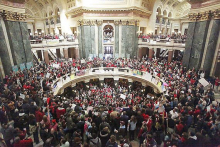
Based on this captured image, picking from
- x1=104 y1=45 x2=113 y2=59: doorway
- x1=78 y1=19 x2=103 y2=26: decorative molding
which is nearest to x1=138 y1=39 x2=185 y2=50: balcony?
x1=104 y1=45 x2=113 y2=59: doorway

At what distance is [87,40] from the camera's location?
2358 cm

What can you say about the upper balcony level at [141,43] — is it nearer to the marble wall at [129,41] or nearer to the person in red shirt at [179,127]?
Answer: the marble wall at [129,41]

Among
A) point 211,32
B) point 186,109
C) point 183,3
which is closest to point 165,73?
point 211,32

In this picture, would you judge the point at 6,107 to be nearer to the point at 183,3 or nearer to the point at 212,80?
the point at 212,80

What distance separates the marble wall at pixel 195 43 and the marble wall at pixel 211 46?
682mm

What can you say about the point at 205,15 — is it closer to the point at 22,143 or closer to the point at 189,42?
the point at 189,42

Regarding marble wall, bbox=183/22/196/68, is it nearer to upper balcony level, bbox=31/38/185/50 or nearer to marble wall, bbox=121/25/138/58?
upper balcony level, bbox=31/38/185/50

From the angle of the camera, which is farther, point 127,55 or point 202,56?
point 127,55

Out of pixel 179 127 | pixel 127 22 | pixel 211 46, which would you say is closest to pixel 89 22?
pixel 127 22

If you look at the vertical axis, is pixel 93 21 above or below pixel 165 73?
above

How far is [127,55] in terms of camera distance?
24.0 meters

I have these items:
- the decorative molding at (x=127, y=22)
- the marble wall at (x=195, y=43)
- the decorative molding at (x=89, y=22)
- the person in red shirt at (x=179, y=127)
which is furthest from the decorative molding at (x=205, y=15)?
the decorative molding at (x=89, y=22)

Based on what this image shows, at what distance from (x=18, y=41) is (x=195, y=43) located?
60.9ft

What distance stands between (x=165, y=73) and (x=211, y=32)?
5637mm
